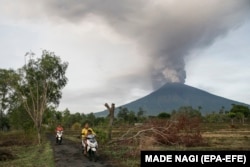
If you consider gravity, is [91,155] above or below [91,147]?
below

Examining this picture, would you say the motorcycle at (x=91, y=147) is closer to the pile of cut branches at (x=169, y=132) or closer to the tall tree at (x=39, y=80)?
the pile of cut branches at (x=169, y=132)

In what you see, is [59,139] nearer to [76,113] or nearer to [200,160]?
[200,160]

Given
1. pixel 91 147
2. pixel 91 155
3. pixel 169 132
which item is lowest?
pixel 91 155

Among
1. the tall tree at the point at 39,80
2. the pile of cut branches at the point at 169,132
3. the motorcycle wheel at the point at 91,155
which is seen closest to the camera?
the motorcycle wheel at the point at 91,155

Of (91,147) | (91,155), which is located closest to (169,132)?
(91,155)

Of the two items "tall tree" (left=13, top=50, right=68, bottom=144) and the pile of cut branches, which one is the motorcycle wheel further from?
"tall tree" (left=13, top=50, right=68, bottom=144)

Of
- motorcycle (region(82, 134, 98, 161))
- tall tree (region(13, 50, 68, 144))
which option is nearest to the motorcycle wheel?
motorcycle (region(82, 134, 98, 161))

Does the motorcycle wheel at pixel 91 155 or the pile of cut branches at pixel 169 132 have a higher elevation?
the pile of cut branches at pixel 169 132

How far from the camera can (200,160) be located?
1023 cm

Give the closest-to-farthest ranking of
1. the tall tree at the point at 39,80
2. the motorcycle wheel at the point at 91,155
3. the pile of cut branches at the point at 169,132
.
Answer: the motorcycle wheel at the point at 91,155, the pile of cut branches at the point at 169,132, the tall tree at the point at 39,80

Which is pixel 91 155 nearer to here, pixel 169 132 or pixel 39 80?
pixel 169 132

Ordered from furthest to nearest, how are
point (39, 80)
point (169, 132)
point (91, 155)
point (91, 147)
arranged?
point (39, 80) → point (169, 132) → point (91, 155) → point (91, 147)

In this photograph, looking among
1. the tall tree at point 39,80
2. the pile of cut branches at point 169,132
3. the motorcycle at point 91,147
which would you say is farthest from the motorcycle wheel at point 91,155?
the tall tree at point 39,80

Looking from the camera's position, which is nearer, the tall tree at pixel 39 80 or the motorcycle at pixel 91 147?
the motorcycle at pixel 91 147
